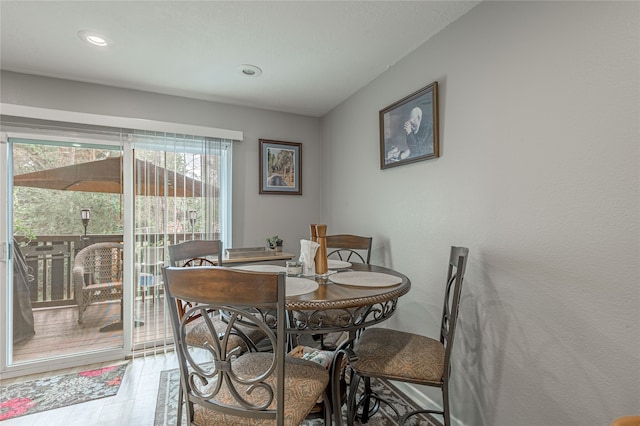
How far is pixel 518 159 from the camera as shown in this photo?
148cm

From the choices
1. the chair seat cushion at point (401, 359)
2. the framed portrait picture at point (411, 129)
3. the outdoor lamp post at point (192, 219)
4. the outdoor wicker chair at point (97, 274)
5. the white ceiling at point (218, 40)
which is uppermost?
the white ceiling at point (218, 40)

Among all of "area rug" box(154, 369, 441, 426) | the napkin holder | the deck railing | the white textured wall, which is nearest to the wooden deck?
the deck railing

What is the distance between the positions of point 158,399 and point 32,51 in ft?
8.65

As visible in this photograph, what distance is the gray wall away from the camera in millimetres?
2465

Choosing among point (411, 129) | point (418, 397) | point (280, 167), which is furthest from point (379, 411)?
point (280, 167)

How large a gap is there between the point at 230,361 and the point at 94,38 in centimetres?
226

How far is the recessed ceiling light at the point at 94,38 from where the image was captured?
6.27ft

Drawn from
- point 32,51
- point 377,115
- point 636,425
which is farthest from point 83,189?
point 636,425

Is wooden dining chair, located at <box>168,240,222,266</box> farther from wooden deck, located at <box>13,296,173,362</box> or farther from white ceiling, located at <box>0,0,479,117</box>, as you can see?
white ceiling, located at <box>0,0,479,117</box>

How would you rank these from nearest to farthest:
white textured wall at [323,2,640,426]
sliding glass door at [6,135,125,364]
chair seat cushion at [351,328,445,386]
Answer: white textured wall at [323,2,640,426] < chair seat cushion at [351,328,445,386] < sliding glass door at [6,135,125,364]

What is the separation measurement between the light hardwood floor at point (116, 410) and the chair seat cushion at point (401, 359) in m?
1.46

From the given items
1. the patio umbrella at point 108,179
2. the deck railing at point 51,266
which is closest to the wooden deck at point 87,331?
the deck railing at point 51,266

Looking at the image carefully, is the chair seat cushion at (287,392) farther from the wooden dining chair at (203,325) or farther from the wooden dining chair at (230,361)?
the wooden dining chair at (203,325)

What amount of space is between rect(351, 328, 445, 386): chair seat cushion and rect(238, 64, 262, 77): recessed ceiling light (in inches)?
85.3
